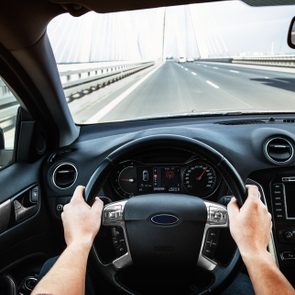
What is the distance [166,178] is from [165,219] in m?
0.42

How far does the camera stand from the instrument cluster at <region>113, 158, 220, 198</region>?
9.39 feet

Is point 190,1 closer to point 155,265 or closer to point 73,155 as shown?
point 73,155

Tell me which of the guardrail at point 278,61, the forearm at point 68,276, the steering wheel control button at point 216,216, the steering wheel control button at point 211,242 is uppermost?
the forearm at point 68,276

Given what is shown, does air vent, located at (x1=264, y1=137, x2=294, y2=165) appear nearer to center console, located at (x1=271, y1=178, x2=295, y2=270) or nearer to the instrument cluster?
center console, located at (x1=271, y1=178, x2=295, y2=270)

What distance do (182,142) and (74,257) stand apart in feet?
3.04

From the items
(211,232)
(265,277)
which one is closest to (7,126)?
(211,232)

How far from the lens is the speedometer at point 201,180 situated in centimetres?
285

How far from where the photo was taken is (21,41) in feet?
9.87

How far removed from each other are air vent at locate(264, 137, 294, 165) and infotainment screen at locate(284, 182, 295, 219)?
6.6 inches

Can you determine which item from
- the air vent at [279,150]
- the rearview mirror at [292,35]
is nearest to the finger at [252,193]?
the air vent at [279,150]

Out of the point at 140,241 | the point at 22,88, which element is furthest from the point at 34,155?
the point at 140,241

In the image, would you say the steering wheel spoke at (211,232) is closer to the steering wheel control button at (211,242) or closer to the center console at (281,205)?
the steering wheel control button at (211,242)

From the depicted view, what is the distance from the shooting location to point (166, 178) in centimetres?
290

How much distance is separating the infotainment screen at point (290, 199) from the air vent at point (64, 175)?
140cm
